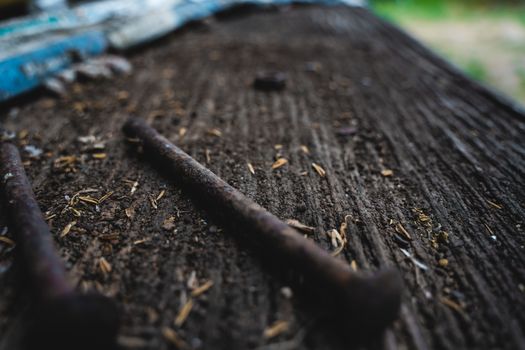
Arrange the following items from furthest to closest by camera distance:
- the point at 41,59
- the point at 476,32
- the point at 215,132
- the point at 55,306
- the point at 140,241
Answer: the point at 476,32 → the point at 41,59 → the point at 215,132 → the point at 140,241 → the point at 55,306

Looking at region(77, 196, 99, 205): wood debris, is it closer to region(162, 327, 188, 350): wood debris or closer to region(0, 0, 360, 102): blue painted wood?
region(162, 327, 188, 350): wood debris

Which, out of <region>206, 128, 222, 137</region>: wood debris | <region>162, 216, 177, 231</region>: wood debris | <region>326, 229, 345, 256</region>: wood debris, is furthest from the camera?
<region>206, 128, 222, 137</region>: wood debris

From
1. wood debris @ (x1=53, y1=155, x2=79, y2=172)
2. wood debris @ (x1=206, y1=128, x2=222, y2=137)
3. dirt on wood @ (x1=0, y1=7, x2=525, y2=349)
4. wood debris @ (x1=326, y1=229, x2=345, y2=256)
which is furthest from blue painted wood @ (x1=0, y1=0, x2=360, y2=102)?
wood debris @ (x1=326, y1=229, x2=345, y2=256)

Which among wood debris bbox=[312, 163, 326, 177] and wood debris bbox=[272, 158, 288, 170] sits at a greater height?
wood debris bbox=[312, 163, 326, 177]

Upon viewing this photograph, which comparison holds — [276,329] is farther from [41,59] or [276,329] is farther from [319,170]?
[41,59]

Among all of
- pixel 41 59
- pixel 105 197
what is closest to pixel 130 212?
pixel 105 197

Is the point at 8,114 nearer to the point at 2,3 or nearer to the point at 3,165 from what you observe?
the point at 3,165

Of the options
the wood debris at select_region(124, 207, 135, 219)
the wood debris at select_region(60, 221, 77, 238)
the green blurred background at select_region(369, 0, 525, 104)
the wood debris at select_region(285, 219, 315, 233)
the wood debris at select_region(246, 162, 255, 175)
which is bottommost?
the green blurred background at select_region(369, 0, 525, 104)
